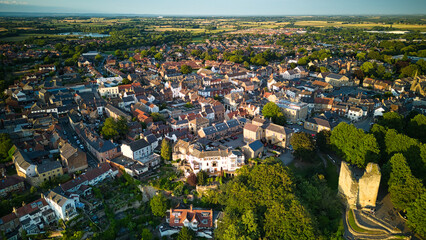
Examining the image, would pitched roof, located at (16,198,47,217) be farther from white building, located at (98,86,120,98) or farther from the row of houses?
white building, located at (98,86,120,98)

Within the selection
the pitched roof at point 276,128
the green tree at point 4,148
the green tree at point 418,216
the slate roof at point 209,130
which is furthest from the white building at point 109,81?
the green tree at point 418,216

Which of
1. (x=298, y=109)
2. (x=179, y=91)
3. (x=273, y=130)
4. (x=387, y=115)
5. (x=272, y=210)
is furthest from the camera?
(x=179, y=91)

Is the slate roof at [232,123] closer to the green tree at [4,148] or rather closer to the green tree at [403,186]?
the green tree at [403,186]

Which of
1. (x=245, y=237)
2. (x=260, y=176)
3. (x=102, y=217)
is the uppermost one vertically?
(x=260, y=176)

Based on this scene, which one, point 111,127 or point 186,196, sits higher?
point 111,127

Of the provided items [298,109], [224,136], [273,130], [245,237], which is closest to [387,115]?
[298,109]

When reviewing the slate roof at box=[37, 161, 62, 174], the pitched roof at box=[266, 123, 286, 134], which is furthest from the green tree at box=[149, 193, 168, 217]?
the pitched roof at box=[266, 123, 286, 134]

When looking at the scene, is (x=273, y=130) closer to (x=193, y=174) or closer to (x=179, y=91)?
(x=193, y=174)
